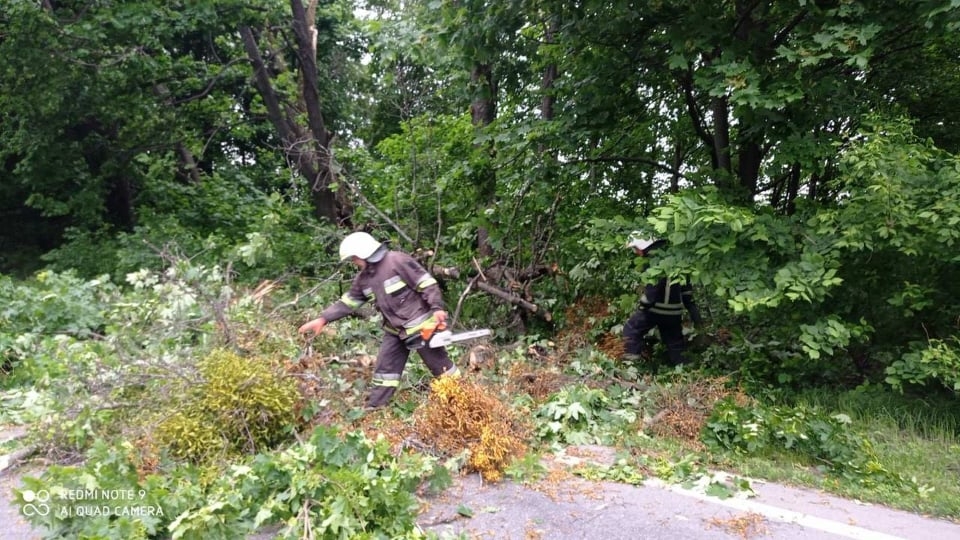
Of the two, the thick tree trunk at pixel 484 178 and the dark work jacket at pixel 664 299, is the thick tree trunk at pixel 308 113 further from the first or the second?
the dark work jacket at pixel 664 299

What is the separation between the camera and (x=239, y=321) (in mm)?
5414

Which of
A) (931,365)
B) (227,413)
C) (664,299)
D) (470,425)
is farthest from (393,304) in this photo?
(931,365)

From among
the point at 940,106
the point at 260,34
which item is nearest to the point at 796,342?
the point at 940,106

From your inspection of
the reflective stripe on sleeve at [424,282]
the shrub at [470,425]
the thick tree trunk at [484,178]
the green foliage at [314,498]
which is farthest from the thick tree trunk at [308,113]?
the green foliage at [314,498]

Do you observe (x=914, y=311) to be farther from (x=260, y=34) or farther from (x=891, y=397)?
(x=260, y=34)

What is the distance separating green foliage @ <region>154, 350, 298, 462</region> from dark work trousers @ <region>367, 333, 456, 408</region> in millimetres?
868

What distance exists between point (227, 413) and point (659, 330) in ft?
14.3

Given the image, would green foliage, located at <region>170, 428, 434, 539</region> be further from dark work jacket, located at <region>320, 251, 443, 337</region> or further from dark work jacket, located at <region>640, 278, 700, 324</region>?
dark work jacket, located at <region>640, 278, 700, 324</region>

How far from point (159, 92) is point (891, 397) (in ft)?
38.9

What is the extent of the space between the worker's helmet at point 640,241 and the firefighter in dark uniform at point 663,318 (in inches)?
5.9

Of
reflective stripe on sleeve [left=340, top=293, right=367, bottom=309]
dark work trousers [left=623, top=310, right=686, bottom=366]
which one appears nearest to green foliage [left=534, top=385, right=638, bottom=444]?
dark work trousers [left=623, top=310, right=686, bottom=366]

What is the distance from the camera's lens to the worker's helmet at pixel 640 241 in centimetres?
562

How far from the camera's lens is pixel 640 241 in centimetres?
588

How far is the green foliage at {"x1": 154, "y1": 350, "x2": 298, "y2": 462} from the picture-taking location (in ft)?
12.9
